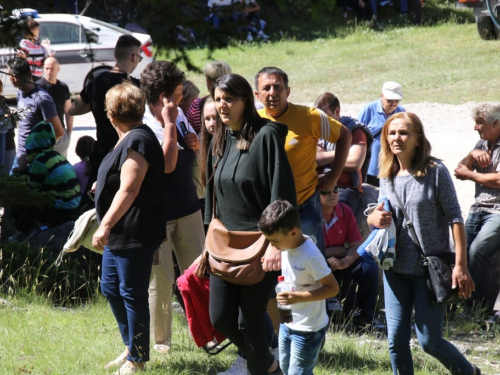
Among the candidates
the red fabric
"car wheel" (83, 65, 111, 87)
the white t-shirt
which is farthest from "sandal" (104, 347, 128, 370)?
"car wheel" (83, 65, 111, 87)

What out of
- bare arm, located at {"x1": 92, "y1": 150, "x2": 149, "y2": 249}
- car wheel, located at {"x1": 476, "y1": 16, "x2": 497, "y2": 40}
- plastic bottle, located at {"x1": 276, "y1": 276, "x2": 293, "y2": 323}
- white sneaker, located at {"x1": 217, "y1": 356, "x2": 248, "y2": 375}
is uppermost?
car wheel, located at {"x1": 476, "y1": 16, "x2": 497, "y2": 40}

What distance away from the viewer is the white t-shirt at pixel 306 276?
404cm

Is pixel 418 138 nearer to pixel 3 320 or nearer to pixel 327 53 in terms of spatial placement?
pixel 3 320

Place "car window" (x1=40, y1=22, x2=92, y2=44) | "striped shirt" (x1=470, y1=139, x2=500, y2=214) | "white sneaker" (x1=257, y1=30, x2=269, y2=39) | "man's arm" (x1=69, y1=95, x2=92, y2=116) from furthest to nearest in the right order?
"white sneaker" (x1=257, y1=30, x2=269, y2=39) < "car window" (x1=40, y1=22, x2=92, y2=44) < "man's arm" (x1=69, y1=95, x2=92, y2=116) < "striped shirt" (x1=470, y1=139, x2=500, y2=214)

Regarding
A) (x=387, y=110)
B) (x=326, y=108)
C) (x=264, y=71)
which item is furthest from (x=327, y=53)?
(x=264, y=71)

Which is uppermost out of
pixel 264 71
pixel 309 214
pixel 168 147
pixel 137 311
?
pixel 264 71

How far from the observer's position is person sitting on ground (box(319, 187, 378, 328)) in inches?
257

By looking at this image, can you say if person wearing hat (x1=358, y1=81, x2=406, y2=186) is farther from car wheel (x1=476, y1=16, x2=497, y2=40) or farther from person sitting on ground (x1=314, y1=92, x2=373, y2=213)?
car wheel (x1=476, y1=16, x2=497, y2=40)

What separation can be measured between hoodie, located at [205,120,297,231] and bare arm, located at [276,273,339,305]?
47cm

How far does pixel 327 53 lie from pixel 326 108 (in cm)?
1582

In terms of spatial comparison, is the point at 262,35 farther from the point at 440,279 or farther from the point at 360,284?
the point at 440,279

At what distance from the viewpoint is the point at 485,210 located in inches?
257

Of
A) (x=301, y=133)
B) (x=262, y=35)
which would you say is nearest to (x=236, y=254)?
(x=301, y=133)

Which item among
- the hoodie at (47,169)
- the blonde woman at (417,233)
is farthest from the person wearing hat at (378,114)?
the blonde woman at (417,233)
